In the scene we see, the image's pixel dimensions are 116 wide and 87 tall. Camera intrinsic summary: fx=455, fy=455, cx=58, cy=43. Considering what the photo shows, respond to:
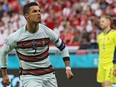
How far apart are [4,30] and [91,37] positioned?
10.2 ft

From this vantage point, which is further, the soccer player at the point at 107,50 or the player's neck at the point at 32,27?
the soccer player at the point at 107,50

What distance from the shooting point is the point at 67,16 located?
17.1 m

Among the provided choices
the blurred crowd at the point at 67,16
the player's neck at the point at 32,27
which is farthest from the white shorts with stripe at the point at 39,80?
the blurred crowd at the point at 67,16

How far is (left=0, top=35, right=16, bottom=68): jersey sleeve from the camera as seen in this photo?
667cm

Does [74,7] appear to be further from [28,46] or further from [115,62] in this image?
[28,46]

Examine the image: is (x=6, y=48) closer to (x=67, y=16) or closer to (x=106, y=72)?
(x=106, y=72)

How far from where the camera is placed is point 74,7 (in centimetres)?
1744

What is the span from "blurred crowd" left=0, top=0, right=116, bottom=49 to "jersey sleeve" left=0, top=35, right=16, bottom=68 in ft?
26.8

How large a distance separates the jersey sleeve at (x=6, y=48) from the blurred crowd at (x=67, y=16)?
8174 mm

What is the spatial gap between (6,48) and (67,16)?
10430 millimetres

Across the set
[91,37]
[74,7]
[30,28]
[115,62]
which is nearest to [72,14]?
[74,7]

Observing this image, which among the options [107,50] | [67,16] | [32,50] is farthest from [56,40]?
[67,16]

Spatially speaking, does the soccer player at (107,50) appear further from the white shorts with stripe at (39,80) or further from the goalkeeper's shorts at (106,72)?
the white shorts with stripe at (39,80)

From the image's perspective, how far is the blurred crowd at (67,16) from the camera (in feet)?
50.6
